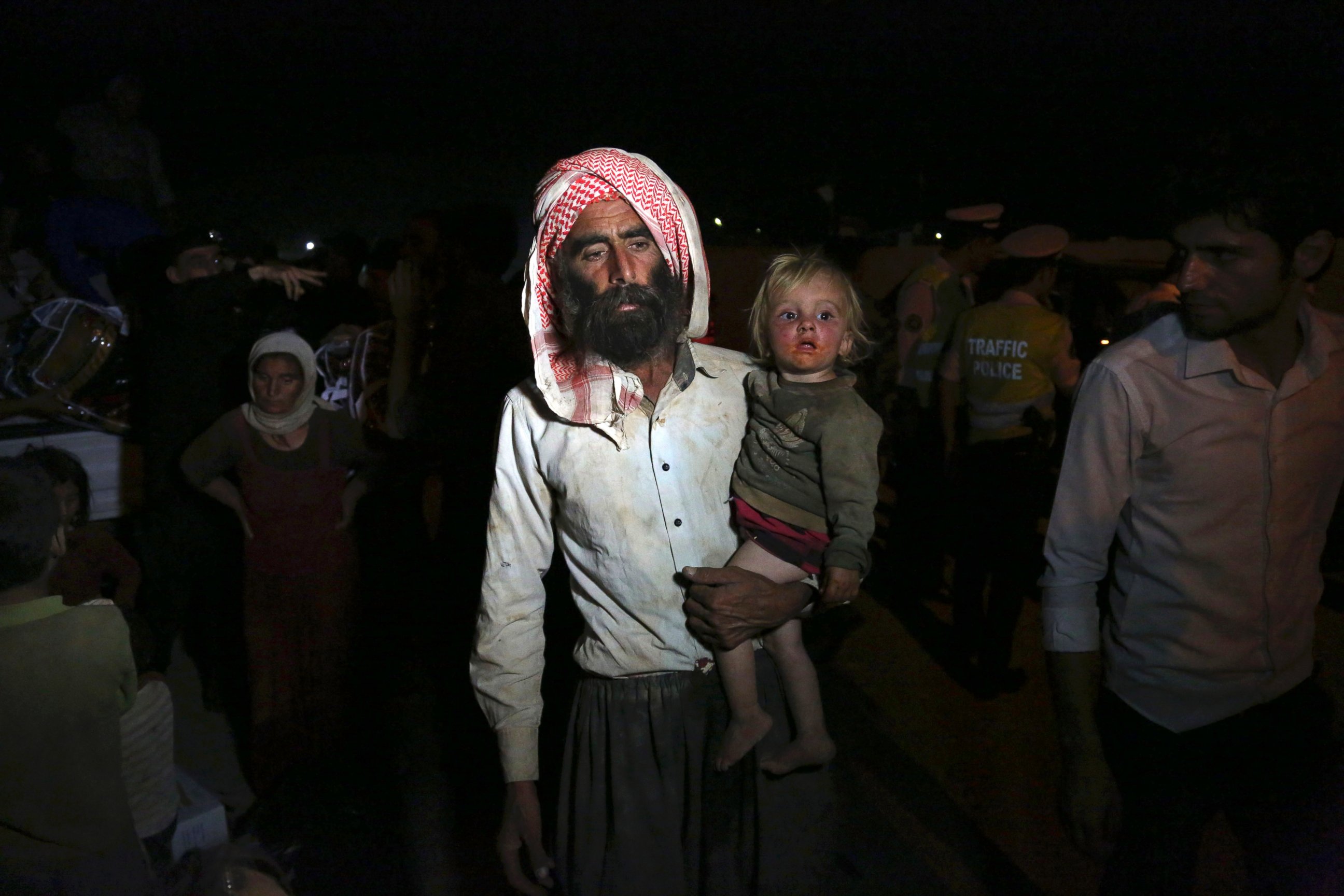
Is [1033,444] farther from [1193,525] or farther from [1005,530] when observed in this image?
[1193,525]

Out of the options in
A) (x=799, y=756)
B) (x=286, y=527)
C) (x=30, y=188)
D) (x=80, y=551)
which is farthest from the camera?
(x=30, y=188)

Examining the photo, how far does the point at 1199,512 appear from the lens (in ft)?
5.54

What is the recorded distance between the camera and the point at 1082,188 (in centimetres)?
662

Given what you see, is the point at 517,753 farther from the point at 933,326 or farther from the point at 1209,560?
the point at 933,326

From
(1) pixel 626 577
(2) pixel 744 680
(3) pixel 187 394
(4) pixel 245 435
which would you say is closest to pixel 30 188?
(3) pixel 187 394

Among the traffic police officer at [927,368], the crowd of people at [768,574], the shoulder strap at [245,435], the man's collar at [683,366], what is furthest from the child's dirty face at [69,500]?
the traffic police officer at [927,368]

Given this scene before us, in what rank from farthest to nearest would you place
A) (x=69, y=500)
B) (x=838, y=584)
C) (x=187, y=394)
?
(x=187, y=394) → (x=69, y=500) → (x=838, y=584)

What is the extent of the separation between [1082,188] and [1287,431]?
5697mm

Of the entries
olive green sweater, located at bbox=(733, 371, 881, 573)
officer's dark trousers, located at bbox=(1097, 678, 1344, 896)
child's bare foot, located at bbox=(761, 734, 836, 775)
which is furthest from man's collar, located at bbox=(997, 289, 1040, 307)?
child's bare foot, located at bbox=(761, 734, 836, 775)

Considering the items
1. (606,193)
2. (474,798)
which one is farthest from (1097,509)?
(474,798)

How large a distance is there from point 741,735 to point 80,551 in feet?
9.17

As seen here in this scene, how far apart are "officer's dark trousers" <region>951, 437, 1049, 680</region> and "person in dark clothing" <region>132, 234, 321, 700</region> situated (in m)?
3.38

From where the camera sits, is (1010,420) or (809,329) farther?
(1010,420)

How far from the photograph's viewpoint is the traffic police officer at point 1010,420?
3848 millimetres
